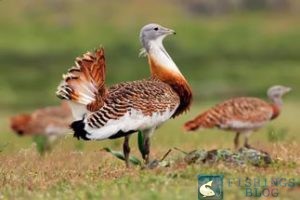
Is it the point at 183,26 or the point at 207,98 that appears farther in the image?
the point at 183,26

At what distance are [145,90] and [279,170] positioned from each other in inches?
62.8

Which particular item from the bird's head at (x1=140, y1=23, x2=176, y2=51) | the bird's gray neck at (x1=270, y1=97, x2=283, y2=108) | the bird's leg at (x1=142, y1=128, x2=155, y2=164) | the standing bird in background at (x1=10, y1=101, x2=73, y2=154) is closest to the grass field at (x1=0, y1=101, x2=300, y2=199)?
the bird's leg at (x1=142, y1=128, x2=155, y2=164)

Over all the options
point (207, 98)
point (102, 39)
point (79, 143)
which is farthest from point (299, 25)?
point (79, 143)

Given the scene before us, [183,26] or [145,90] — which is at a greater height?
[183,26]

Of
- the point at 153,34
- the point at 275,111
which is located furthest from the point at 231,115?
the point at 153,34

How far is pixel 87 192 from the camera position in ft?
24.8

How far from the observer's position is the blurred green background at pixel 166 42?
35.1m

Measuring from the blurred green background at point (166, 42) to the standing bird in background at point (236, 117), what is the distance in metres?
17.6

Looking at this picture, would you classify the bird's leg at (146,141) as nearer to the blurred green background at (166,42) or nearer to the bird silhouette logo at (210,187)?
the bird silhouette logo at (210,187)

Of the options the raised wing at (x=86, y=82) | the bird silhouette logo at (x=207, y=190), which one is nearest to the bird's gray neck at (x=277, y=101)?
the raised wing at (x=86, y=82)

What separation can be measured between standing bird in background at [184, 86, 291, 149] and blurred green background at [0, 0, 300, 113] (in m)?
17.6

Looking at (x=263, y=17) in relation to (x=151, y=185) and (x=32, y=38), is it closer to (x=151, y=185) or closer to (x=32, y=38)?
(x=32, y=38)

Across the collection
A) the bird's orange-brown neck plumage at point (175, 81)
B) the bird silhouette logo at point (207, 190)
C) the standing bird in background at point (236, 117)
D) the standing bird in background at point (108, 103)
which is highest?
the standing bird in background at point (236, 117)

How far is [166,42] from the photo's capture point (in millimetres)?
42438
